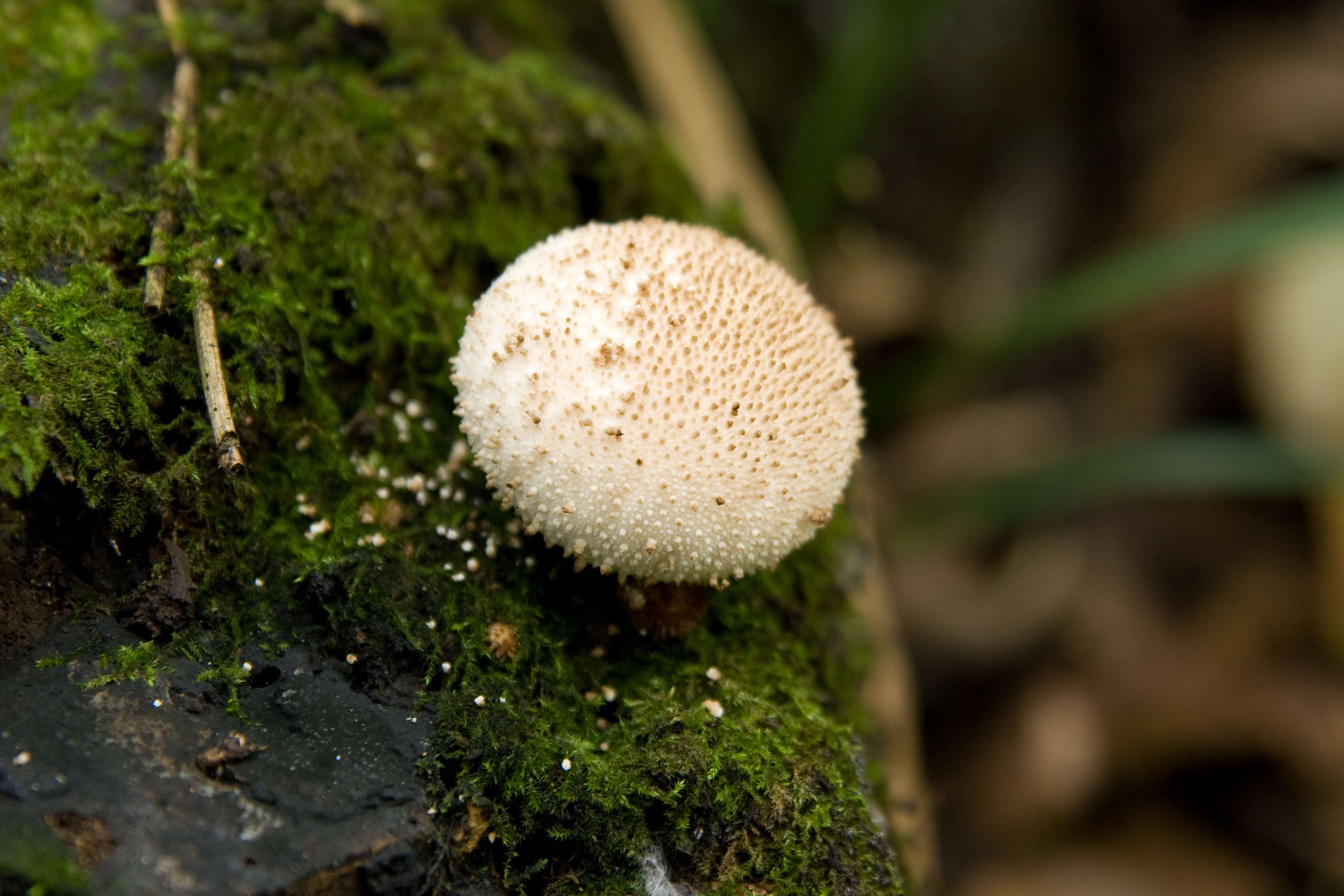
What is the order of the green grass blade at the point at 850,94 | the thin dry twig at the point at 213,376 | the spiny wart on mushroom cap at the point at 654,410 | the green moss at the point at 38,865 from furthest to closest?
the green grass blade at the point at 850,94 < the thin dry twig at the point at 213,376 < the spiny wart on mushroom cap at the point at 654,410 < the green moss at the point at 38,865

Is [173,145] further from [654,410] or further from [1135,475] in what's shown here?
[1135,475]

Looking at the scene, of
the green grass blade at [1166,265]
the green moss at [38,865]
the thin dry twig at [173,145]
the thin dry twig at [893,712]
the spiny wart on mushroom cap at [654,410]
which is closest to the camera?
the green moss at [38,865]

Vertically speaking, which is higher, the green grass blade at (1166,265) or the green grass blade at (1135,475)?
the green grass blade at (1166,265)

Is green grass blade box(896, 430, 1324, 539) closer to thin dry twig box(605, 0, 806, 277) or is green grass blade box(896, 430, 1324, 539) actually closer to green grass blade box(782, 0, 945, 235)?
thin dry twig box(605, 0, 806, 277)

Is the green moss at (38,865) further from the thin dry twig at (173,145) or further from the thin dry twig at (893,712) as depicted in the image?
the thin dry twig at (893,712)

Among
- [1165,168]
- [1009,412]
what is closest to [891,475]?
[1009,412]

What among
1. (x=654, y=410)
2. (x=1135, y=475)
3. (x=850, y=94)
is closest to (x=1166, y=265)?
(x=1135, y=475)

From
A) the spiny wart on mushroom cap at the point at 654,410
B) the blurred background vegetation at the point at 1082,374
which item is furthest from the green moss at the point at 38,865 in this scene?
the blurred background vegetation at the point at 1082,374

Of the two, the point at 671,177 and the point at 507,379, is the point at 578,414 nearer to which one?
the point at 507,379
